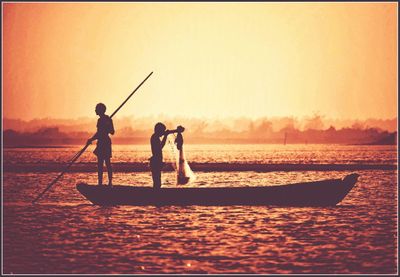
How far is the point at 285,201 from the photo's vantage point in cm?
2330

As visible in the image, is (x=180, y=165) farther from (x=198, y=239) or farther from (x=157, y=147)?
(x=198, y=239)

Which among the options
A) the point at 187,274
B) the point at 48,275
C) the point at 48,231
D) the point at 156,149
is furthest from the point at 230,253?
the point at 156,149

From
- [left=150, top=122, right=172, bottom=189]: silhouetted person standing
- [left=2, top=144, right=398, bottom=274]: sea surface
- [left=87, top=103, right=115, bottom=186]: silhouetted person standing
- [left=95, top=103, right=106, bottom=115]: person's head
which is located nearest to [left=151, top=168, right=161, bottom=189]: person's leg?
[left=150, top=122, right=172, bottom=189]: silhouetted person standing

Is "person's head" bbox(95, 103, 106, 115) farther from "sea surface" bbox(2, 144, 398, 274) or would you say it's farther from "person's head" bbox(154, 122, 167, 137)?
"sea surface" bbox(2, 144, 398, 274)

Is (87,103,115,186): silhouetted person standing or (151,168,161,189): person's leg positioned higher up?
(87,103,115,186): silhouetted person standing

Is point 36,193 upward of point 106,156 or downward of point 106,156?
downward

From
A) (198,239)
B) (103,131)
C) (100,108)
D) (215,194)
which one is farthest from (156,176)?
(198,239)

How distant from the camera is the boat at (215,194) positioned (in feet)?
74.9

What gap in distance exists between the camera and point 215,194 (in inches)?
906

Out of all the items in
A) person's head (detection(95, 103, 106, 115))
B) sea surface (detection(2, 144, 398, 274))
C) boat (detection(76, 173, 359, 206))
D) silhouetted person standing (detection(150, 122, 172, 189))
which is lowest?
sea surface (detection(2, 144, 398, 274))

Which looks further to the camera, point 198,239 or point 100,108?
point 100,108

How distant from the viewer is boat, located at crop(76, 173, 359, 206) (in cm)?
2284

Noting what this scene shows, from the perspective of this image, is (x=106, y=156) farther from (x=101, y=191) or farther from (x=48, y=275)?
(x=48, y=275)

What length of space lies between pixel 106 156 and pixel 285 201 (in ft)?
20.8
